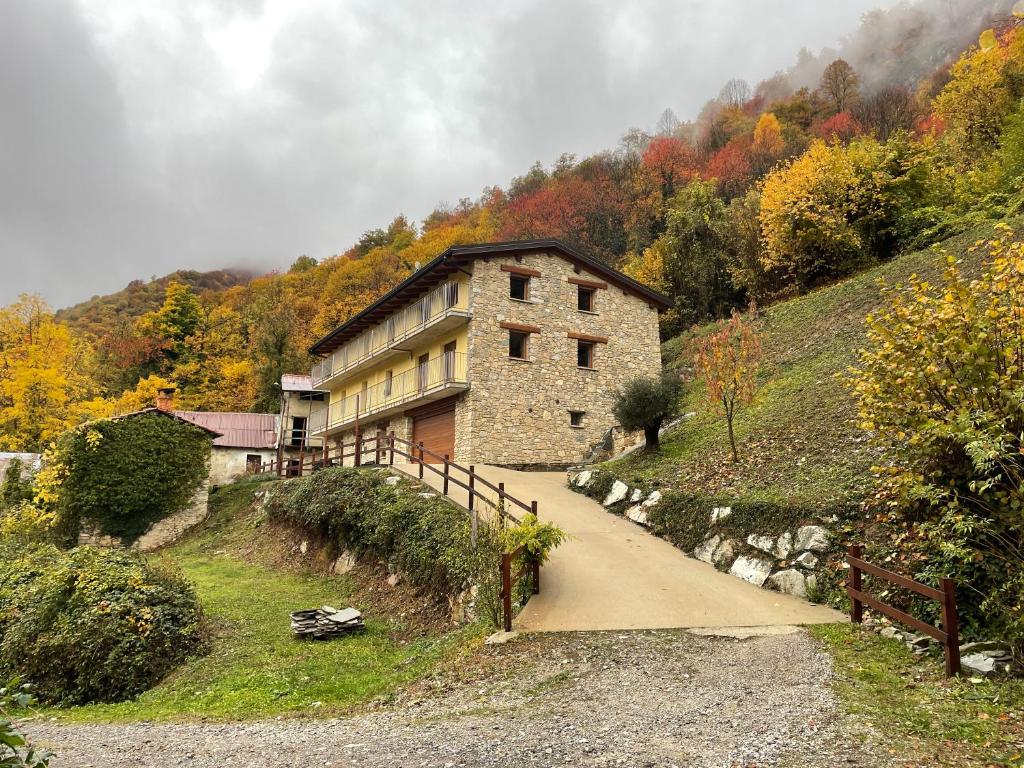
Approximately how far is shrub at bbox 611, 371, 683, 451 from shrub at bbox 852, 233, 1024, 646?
844 cm

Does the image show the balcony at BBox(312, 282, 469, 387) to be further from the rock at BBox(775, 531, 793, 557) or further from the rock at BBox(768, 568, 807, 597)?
the rock at BBox(768, 568, 807, 597)

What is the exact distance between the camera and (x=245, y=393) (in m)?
45.6

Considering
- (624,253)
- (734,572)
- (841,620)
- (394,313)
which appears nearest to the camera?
(841,620)

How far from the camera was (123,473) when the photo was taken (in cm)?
2214

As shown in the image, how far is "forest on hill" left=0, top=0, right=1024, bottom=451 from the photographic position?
27.3 m

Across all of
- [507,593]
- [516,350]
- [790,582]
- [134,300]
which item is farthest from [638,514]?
[134,300]

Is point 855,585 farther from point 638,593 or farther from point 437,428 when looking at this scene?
point 437,428

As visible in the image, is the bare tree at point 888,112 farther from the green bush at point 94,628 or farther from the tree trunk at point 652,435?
the green bush at point 94,628

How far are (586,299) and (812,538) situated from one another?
16054 millimetres

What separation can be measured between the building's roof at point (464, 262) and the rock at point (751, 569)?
45.2 ft

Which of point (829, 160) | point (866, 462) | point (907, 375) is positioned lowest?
point (866, 462)

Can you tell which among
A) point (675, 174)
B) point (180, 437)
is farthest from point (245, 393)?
point (675, 174)

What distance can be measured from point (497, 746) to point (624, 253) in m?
41.8

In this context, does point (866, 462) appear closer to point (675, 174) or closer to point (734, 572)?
point (734, 572)
